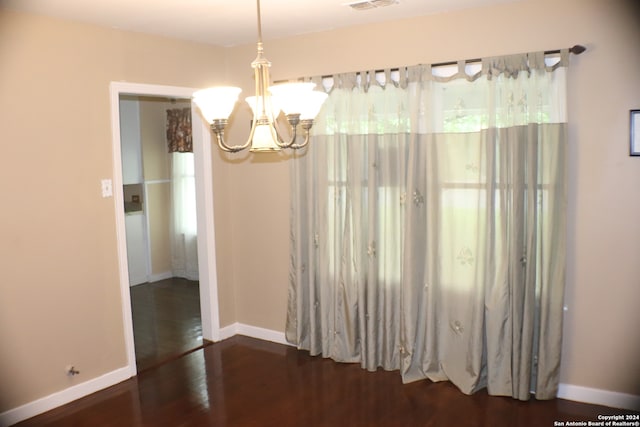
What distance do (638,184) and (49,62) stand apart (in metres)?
3.54

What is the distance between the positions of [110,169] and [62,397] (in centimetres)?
152

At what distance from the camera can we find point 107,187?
11.8ft

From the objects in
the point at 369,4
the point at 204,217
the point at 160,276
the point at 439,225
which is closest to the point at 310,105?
the point at 369,4

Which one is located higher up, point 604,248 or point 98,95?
point 98,95

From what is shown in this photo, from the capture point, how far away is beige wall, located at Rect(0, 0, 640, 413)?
301cm

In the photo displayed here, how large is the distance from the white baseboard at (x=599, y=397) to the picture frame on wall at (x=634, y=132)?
1415mm

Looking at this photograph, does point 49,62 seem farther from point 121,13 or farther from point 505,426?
point 505,426

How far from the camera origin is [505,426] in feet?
9.77

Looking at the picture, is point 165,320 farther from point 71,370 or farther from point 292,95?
point 292,95

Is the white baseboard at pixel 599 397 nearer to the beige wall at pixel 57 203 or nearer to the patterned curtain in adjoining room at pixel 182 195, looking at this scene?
the beige wall at pixel 57 203

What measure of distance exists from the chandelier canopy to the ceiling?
1098 millimetres

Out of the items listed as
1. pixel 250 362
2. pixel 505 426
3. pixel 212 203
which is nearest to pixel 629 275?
pixel 505 426

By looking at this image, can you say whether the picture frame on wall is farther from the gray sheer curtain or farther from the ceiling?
the ceiling

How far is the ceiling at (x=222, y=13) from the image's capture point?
3.05 meters
